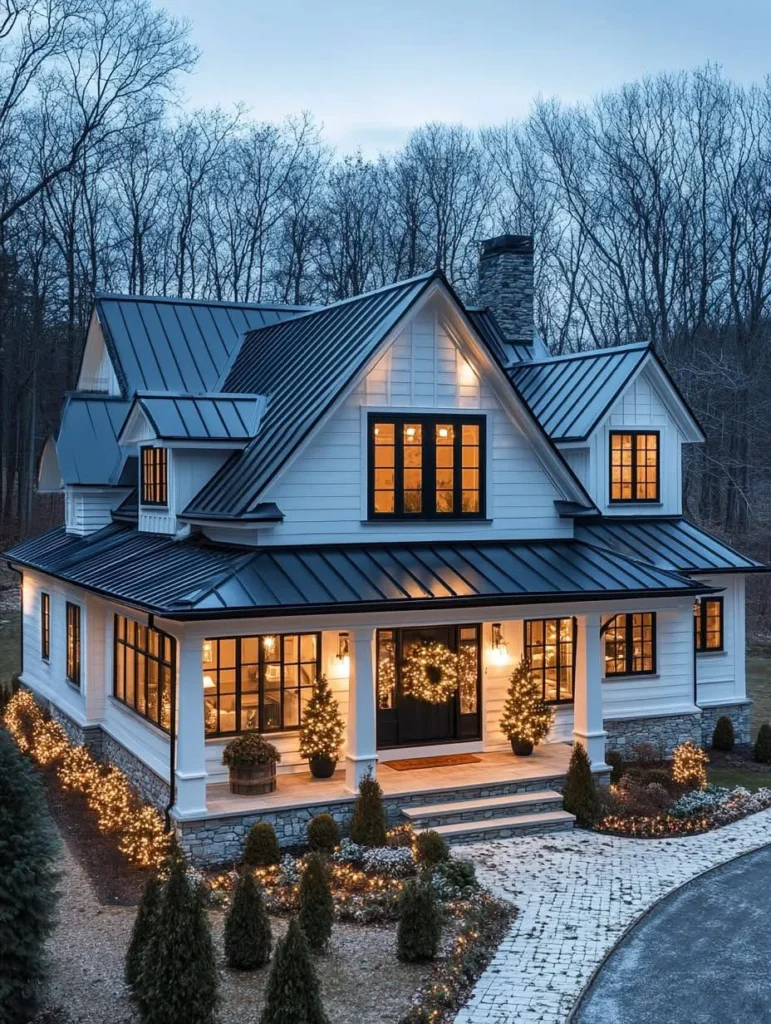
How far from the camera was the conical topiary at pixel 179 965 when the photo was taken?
8.79 metres

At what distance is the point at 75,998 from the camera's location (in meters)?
9.76

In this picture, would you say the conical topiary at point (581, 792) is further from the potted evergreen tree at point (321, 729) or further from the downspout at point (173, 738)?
the downspout at point (173, 738)

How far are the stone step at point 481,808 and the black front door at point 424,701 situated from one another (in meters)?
1.85

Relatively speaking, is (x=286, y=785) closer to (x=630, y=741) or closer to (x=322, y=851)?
(x=322, y=851)

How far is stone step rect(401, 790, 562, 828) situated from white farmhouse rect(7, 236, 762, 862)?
0.12 feet

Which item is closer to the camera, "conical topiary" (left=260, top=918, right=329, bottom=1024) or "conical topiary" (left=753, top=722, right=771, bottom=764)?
"conical topiary" (left=260, top=918, right=329, bottom=1024)

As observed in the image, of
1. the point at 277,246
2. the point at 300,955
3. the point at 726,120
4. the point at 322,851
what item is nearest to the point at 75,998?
the point at 300,955

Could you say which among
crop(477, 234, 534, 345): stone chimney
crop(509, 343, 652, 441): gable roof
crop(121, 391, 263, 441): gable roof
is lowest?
crop(121, 391, 263, 441): gable roof

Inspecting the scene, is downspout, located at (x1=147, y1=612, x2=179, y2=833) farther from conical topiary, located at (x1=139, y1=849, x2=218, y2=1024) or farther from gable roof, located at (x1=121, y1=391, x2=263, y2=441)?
conical topiary, located at (x1=139, y1=849, x2=218, y2=1024)

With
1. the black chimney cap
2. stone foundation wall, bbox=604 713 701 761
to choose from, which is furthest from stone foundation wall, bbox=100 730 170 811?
the black chimney cap

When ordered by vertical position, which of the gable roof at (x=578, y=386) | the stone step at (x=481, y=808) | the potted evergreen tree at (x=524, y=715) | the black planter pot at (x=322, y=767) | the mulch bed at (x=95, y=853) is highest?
the gable roof at (x=578, y=386)

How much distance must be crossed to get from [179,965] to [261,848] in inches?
168

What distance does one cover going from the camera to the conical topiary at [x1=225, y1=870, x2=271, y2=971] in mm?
10258

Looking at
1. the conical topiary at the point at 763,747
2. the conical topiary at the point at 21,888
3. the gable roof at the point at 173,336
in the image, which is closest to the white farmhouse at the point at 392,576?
the conical topiary at the point at 763,747
